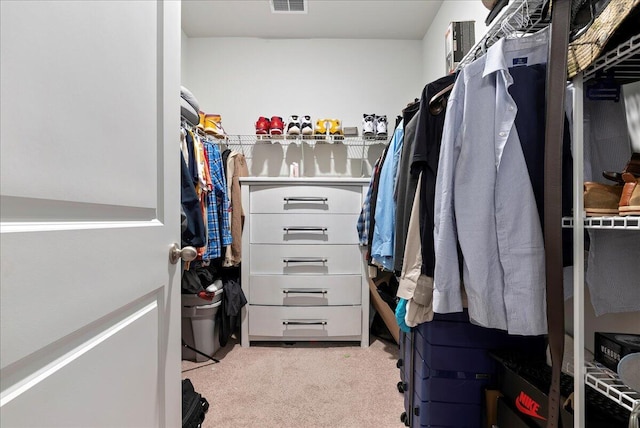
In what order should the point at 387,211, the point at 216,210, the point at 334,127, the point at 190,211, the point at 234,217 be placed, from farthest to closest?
the point at 334,127, the point at 234,217, the point at 216,210, the point at 387,211, the point at 190,211

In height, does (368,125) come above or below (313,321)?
above

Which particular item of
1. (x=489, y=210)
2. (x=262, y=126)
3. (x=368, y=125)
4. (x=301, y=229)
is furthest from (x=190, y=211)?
(x=368, y=125)

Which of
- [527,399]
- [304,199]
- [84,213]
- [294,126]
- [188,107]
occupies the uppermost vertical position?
[294,126]

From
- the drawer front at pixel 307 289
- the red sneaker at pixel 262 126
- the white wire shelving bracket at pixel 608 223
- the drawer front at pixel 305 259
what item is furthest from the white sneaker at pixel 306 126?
the white wire shelving bracket at pixel 608 223

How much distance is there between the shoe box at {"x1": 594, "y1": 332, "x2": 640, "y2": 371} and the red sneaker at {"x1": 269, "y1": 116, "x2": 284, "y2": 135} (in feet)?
7.54

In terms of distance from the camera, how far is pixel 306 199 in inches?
86.6

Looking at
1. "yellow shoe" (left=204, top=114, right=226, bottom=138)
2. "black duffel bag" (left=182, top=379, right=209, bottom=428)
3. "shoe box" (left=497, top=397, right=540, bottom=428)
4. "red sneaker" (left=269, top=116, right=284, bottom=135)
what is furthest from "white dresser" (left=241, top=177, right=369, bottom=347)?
"shoe box" (left=497, top=397, right=540, bottom=428)

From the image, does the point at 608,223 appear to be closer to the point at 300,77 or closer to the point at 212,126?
the point at 212,126

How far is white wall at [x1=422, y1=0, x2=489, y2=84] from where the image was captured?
68.5 inches

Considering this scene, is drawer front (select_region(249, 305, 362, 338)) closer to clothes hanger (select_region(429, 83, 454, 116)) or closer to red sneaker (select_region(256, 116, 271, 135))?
red sneaker (select_region(256, 116, 271, 135))

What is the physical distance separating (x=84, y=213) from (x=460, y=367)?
1.26 metres

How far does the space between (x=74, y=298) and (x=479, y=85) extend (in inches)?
42.8

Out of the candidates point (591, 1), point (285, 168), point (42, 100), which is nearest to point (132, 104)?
point (42, 100)

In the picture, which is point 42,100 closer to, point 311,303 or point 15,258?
point 15,258
